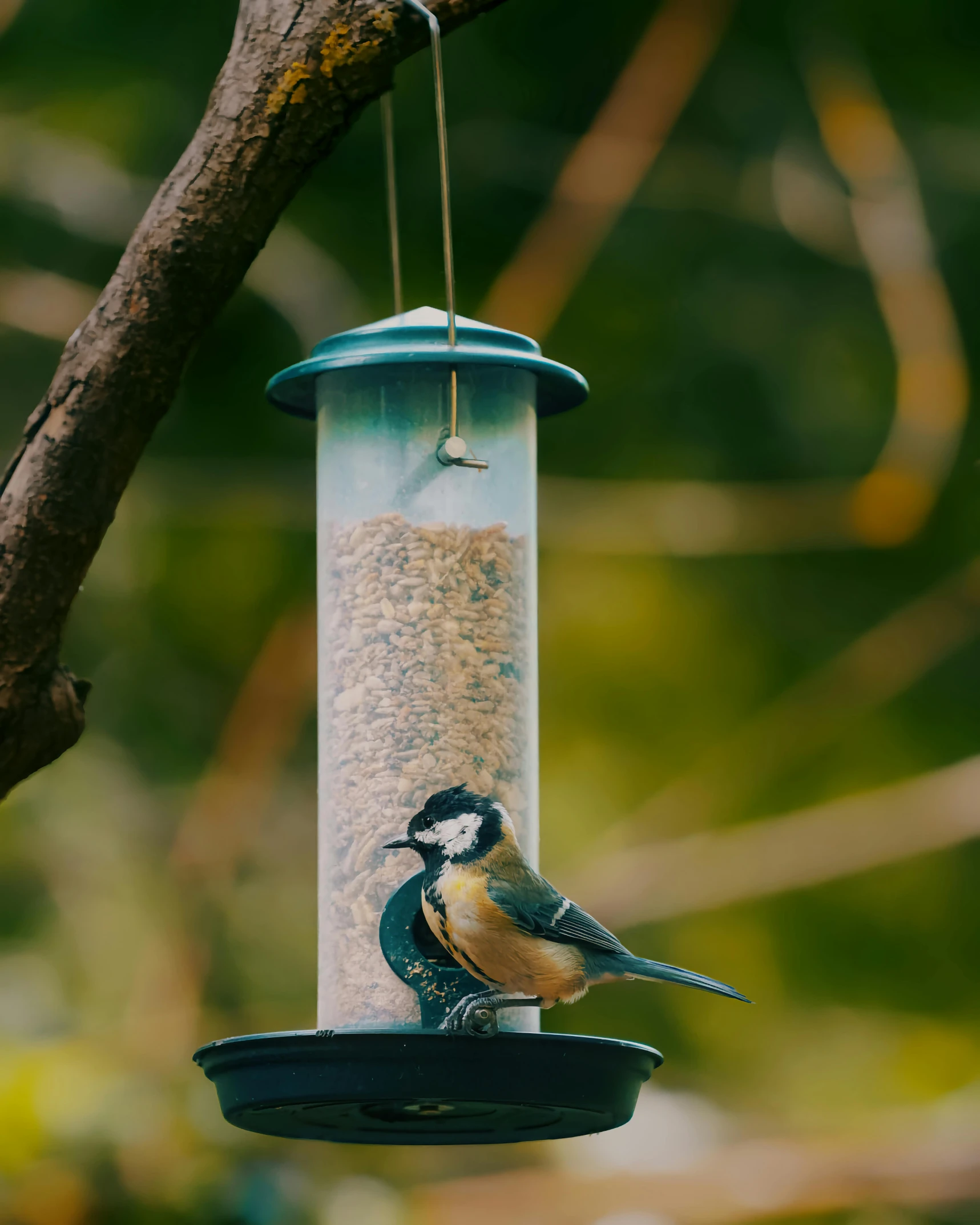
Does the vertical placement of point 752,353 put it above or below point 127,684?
above

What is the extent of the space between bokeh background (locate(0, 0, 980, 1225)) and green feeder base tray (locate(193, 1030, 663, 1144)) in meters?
3.47

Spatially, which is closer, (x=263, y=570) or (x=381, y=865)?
(x=381, y=865)

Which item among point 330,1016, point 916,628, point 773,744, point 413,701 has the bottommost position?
point 330,1016

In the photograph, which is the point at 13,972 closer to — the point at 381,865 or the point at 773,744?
the point at 773,744

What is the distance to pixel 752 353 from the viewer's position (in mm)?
6555

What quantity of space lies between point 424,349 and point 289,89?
1.77ft

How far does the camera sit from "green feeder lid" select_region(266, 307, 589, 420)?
2336 millimetres

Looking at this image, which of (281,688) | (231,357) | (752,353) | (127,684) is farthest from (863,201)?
(127,684)

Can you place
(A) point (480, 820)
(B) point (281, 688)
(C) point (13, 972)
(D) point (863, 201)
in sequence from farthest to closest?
(D) point (863, 201) → (B) point (281, 688) → (C) point (13, 972) → (A) point (480, 820)

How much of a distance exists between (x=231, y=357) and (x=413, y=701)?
4.09 meters

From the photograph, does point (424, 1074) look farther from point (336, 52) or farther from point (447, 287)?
point (336, 52)

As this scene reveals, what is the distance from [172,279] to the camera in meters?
1.91

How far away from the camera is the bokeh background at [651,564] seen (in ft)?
18.7

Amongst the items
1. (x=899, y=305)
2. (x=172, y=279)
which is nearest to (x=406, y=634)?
(x=172, y=279)
